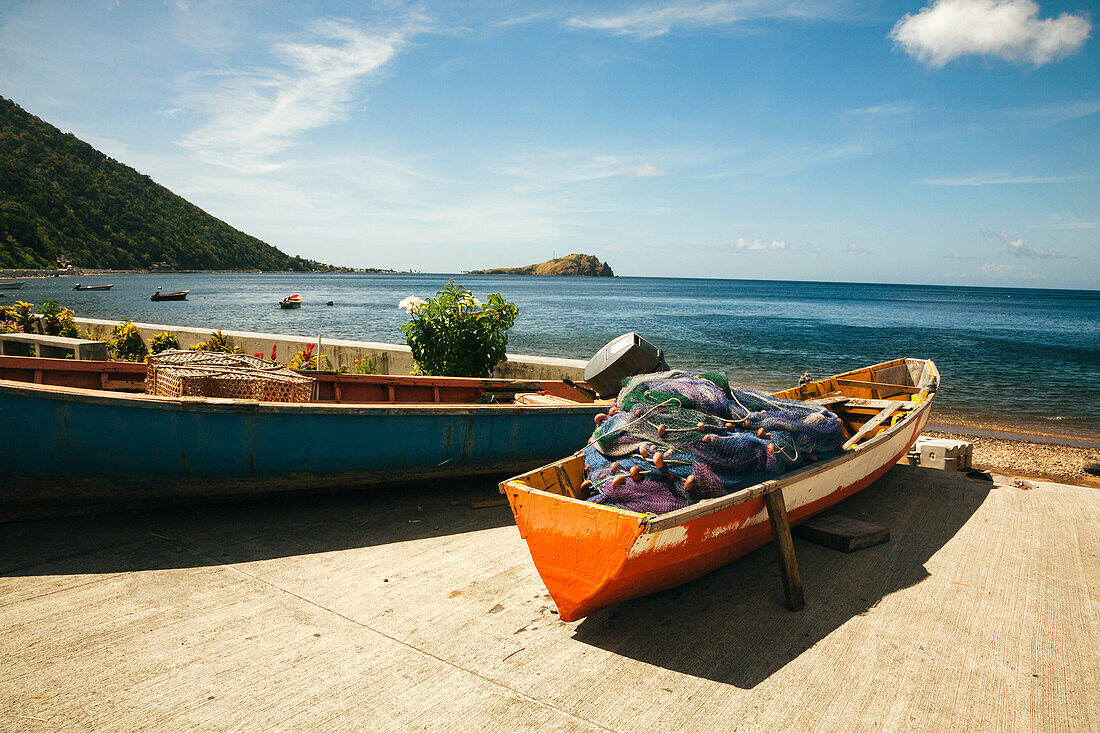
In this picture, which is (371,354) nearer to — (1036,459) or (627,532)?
(627,532)

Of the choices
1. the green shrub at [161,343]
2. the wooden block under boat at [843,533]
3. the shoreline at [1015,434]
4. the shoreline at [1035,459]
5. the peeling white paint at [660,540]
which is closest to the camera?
the peeling white paint at [660,540]

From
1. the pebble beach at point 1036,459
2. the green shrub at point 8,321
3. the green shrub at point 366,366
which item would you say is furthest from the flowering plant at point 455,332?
the green shrub at point 8,321

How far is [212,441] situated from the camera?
4.53 metres

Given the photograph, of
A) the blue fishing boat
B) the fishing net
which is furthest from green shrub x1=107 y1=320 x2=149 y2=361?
the fishing net

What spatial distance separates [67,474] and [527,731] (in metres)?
3.88

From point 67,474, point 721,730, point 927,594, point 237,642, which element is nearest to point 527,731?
point 721,730

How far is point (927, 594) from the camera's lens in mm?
3967

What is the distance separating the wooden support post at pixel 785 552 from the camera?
3.67 metres

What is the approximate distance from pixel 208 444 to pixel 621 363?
4180 millimetres

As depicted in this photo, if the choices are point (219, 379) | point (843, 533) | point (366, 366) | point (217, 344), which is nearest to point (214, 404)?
point (219, 379)

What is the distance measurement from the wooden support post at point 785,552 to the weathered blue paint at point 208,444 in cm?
273

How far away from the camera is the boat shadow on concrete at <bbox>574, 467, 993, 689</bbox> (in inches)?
125

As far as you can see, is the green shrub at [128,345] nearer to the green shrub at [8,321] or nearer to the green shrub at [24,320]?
the green shrub at [8,321]

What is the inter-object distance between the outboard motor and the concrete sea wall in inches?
50.7
